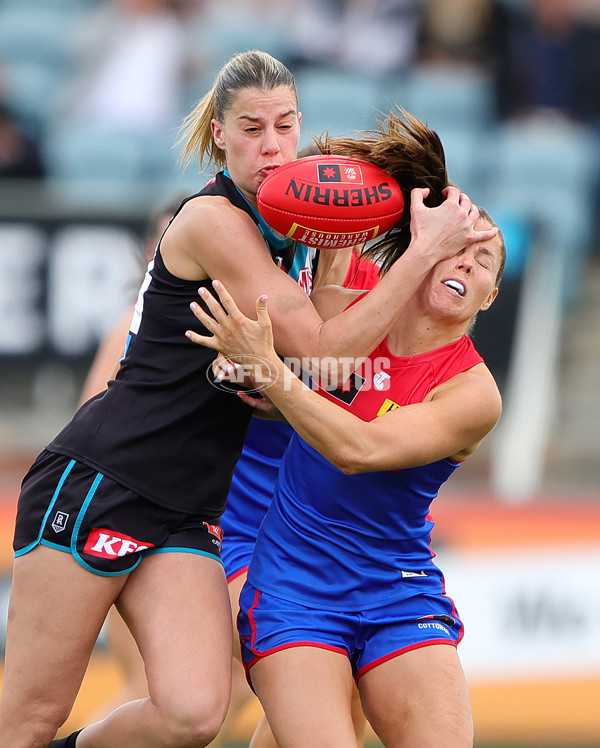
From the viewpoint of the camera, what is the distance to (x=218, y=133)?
352cm

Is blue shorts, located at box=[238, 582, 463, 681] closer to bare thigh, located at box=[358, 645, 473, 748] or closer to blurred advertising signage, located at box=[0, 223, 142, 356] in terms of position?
bare thigh, located at box=[358, 645, 473, 748]

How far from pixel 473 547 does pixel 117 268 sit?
9.08ft

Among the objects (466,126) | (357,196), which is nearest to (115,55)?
(466,126)

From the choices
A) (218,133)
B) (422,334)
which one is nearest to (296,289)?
(422,334)

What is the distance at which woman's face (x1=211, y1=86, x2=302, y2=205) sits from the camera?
3.35 meters

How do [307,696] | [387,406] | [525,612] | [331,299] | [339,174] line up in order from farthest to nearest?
[525,612] → [331,299] → [387,406] → [339,174] → [307,696]

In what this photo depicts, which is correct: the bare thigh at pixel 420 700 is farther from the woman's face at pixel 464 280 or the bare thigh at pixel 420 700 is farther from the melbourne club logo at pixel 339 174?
the melbourne club logo at pixel 339 174

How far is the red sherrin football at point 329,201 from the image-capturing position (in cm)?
326

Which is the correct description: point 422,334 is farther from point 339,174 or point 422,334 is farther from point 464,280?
point 339,174

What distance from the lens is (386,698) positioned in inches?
128

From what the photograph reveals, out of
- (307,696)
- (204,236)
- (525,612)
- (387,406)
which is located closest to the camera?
(307,696)

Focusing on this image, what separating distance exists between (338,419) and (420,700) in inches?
32.4

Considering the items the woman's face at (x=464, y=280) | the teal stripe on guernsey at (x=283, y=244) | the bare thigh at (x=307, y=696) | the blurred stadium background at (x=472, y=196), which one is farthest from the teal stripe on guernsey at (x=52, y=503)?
the blurred stadium background at (x=472, y=196)

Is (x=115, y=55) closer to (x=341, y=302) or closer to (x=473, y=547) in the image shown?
(x=473, y=547)
